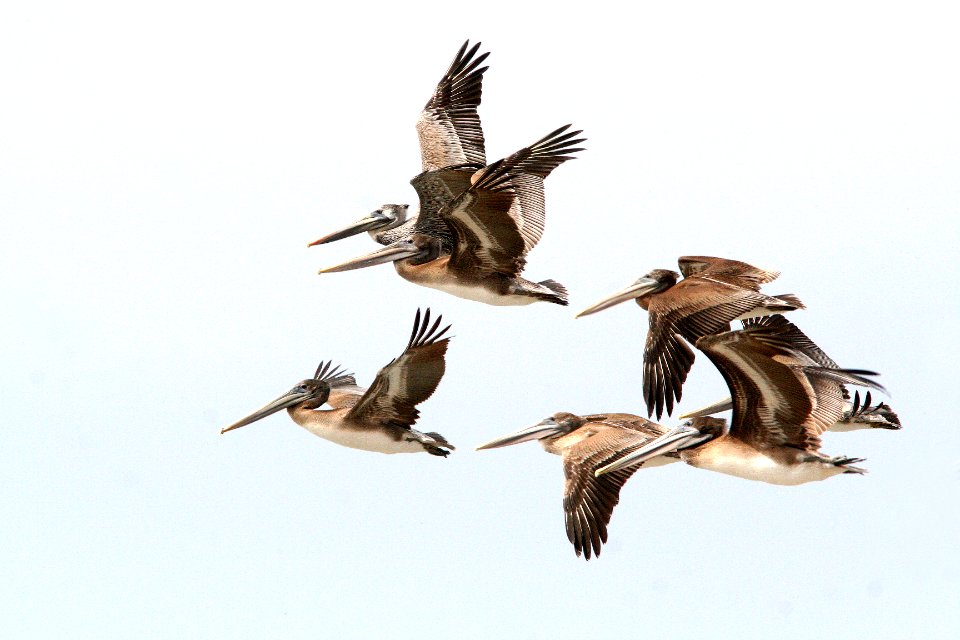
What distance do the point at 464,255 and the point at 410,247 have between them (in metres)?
0.70

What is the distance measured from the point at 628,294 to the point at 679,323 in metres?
1.07

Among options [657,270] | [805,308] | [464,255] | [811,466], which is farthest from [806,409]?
[464,255]

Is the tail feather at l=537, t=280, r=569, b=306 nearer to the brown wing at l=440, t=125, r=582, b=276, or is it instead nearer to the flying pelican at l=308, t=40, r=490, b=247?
the brown wing at l=440, t=125, r=582, b=276

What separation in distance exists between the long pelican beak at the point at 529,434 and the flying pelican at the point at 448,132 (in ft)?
8.27

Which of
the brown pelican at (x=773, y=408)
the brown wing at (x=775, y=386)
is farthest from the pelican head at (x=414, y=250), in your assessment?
the brown wing at (x=775, y=386)

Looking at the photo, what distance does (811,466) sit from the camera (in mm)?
10930

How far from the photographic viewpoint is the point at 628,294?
13.2 meters

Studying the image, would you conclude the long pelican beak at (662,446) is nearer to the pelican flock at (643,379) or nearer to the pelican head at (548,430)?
the pelican flock at (643,379)

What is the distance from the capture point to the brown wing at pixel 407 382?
12.3 meters

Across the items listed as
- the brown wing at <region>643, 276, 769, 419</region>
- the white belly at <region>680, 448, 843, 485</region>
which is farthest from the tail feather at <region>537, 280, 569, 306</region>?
the white belly at <region>680, 448, 843, 485</region>

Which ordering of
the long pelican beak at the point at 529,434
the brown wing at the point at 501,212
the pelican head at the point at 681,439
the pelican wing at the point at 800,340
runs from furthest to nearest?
the long pelican beak at the point at 529,434
the brown wing at the point at 501,212
the pelican wing at the point at 800,340
the pelican head at the point at 681,439

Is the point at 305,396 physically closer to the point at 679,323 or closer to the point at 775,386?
the point at 679,323

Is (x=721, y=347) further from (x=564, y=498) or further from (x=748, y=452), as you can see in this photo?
(x=564, y=498)

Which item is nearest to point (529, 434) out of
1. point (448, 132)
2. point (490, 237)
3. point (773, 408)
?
point (490, 237)
